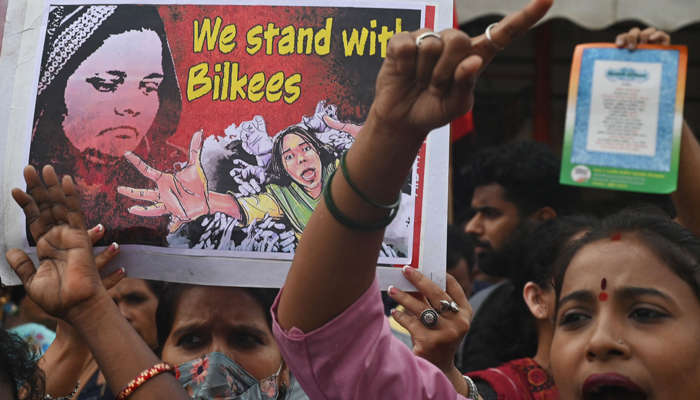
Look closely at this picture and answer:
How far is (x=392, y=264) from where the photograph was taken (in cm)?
137

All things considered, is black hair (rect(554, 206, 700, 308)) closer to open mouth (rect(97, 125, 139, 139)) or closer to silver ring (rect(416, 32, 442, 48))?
silver ring (rect(416, 32, 442, 48))

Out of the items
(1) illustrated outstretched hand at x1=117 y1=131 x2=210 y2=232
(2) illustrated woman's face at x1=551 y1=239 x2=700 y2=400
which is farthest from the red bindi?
(1) illustrated outstretched hand at x1=117 y1=131 x2=210 y2=232

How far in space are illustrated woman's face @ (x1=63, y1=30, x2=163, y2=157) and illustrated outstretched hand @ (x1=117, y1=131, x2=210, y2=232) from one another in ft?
0.31

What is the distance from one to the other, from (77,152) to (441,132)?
80cm

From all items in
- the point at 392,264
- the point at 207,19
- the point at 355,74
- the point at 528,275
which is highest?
the point at 207,19

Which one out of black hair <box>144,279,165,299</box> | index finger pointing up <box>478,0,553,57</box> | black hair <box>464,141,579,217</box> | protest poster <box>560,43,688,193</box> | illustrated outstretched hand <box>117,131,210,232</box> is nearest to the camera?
index finger pointing up <box>478,0,553,57</box>

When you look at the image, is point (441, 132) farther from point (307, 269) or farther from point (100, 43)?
point (100, 43)

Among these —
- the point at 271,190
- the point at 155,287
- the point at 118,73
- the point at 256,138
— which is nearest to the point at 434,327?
the point at 271,190

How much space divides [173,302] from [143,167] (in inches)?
15.2

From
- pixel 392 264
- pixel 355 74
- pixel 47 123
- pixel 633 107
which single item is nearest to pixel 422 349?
pixel 392 264

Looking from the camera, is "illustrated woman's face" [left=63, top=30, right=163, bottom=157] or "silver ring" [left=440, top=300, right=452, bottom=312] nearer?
"silver ring" [left=440, top=300, right=452, bottom=312]

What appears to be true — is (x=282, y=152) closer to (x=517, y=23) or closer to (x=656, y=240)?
(x=517, y=23)

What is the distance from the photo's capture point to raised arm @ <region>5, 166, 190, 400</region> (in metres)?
1.26

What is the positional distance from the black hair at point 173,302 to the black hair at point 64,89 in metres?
0.40
